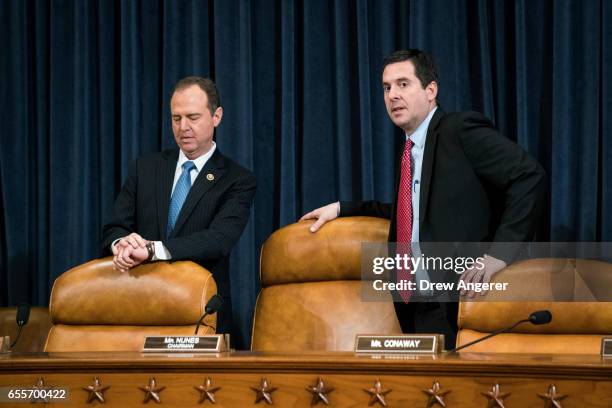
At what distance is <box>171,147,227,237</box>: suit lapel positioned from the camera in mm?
3252

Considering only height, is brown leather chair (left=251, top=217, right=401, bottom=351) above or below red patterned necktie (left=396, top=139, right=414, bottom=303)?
below

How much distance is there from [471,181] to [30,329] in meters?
2.00

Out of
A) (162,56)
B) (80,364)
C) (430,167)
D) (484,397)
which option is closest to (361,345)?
(484,397)

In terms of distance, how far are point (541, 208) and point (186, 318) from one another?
114 cm

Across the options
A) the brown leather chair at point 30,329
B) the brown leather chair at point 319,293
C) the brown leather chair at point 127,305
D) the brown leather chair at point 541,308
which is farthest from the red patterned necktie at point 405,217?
the brown leather chair at point 30,329

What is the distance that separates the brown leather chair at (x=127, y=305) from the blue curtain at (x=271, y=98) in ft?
3.71

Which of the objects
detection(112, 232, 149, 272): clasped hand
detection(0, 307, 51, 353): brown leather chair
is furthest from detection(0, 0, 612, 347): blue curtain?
detection(112, 232, 149, 272): clasped hand

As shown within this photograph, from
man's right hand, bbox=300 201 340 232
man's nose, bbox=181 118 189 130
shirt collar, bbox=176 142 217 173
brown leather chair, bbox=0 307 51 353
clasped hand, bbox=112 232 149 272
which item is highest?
man's nose, bbox=181 118 189 130

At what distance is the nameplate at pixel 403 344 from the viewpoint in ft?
6.57

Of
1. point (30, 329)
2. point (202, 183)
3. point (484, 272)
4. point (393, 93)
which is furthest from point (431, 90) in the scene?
point (30, 329)

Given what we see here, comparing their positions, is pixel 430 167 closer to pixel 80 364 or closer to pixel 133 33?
pixel 80 364

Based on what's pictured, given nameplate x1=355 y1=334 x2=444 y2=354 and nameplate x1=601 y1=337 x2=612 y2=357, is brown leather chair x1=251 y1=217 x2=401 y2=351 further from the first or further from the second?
nameplate x1=601 y1=337 x2=612 y2=357

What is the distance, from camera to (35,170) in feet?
13.9

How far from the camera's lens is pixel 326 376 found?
1.87 m
